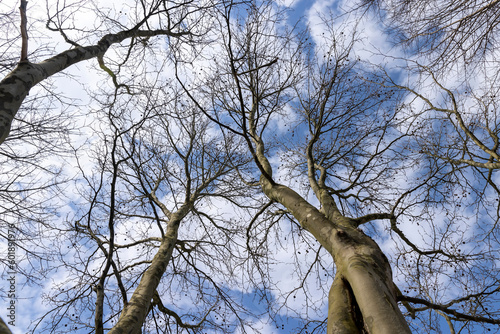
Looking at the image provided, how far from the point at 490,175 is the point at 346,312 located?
4.34 meters

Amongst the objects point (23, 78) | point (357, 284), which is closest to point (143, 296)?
point (357, 284)

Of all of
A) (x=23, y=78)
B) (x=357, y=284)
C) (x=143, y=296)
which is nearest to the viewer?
(x=357, y=284)

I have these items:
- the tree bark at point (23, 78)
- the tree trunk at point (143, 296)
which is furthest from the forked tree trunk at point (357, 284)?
the tree bark at point (23, 78)

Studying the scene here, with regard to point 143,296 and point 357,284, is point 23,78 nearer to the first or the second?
point 143,296

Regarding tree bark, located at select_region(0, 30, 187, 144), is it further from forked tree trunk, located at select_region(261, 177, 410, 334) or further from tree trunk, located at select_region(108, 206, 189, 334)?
forked tree trunk, located at select_region(261, 177, 410, 334)

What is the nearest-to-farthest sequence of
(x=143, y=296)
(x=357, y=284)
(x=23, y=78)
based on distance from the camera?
(x=357, y=284) → (x=23, y=78) → (x=143, y=296)

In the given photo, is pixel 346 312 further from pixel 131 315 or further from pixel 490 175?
pixel 490 175

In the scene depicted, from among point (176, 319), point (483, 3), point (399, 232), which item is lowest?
point (176, 319)

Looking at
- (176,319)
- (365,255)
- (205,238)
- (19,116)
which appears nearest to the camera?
(365,255)

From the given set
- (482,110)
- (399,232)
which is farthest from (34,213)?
(482,110)

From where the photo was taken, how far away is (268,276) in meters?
4.62

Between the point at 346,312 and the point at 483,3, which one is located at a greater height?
the point at 483,3

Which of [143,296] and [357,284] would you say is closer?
[357,284]

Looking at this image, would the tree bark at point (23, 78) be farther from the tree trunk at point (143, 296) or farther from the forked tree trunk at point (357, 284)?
the forked tree trunk at point (357, 284)
